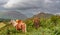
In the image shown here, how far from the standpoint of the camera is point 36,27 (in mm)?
5664

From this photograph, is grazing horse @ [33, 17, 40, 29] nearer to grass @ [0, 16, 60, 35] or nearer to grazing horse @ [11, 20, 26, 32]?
grass @ [0, 16, 60, 35]

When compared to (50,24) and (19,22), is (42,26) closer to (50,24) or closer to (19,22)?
(50,24)

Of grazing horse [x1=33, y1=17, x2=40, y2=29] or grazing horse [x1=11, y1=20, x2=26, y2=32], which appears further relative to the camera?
grazing horse [x1=33, y1=17, x2=40, y2=29]

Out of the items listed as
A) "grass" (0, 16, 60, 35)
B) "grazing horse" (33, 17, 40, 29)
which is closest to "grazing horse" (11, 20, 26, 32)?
"grass" (0, 16, 60, 35)

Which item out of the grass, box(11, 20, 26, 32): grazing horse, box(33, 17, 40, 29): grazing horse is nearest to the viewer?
the grass

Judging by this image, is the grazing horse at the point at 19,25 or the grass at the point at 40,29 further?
the grazing horse at the point at 19,25

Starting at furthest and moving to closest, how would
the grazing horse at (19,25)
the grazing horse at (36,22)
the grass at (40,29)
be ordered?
the grazing horse at (36,22) < the grazing horse at (19,25) < the grass at (40,29)

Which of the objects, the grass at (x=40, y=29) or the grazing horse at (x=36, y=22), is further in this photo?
the grazing horse at (x=36, y=22)

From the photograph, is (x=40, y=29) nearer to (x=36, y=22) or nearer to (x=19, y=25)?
(x=36, y=22)

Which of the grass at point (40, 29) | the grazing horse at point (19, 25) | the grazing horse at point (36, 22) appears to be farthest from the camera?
the grazing horse at point (36, 22)

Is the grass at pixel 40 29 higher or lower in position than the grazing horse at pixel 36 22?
lower

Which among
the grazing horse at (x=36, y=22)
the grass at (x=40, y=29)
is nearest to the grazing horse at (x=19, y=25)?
the grass at (x=40, y=29)

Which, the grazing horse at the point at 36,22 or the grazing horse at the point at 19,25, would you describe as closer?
the grazing horse at the point at 19,25

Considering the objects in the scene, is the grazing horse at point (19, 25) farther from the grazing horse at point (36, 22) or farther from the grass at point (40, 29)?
the grazing horse at point (36, 22)
